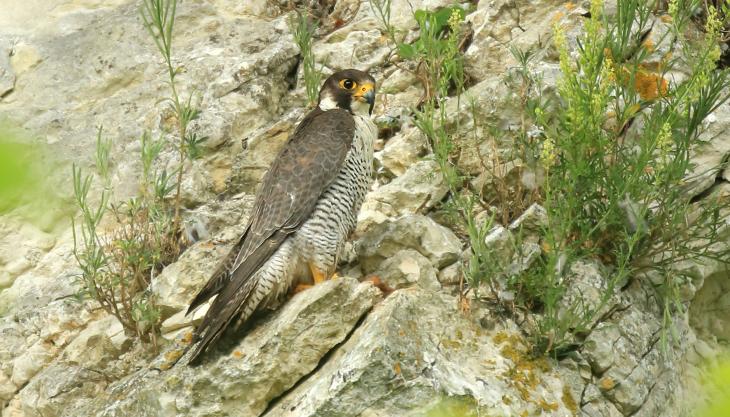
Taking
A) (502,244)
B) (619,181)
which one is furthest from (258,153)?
(619,181)

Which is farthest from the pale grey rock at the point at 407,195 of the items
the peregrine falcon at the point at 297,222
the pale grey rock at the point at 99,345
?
the pale grey rock at the point at 99,345

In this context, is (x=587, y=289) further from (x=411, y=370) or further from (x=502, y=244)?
(x=411, y=370)

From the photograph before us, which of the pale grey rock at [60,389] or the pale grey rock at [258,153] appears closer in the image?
the pale grey rock at [60,389]

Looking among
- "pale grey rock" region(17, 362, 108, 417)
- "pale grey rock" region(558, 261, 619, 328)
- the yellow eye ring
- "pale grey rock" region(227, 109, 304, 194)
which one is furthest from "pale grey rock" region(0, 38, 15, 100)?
"pale grey rock" region(558, 261, 619, 328)

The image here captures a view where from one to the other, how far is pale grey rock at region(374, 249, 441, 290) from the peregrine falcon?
297 millimetres

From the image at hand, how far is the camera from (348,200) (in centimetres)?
437

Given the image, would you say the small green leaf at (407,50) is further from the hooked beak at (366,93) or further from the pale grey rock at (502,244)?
the pale grey rock at (502,244)

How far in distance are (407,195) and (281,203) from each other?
894 mm

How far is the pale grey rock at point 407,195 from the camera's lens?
481cm

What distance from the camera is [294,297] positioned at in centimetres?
411

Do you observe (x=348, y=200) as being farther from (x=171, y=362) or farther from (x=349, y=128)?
(x=171, y=362)

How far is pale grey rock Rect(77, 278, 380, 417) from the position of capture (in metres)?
3.70

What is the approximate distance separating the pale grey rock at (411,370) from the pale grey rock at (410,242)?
1.64 ft

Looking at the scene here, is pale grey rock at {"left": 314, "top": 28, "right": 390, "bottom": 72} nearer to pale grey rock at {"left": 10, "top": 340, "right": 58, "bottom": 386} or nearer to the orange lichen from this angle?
pale grey rock at {"left": 10, "top": 340, "right": 58, "bottom": 386}
